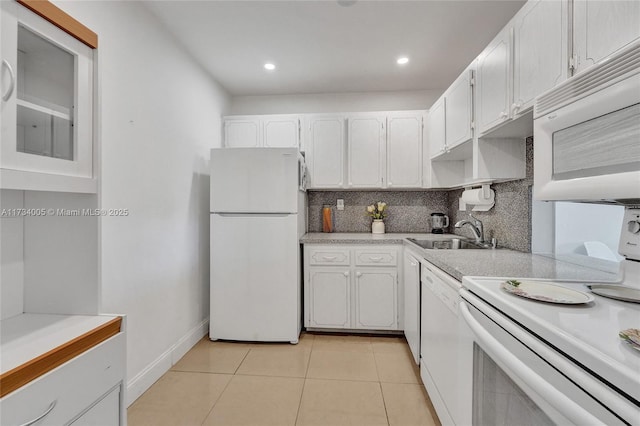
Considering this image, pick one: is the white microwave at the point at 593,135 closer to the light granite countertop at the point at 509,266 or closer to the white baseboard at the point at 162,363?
the light granite countertop at the point at 509,266

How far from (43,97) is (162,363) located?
6.42 ft

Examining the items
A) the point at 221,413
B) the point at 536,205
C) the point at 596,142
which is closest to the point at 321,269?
the point at 221,413

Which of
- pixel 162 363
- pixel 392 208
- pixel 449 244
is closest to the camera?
pixel 162 363

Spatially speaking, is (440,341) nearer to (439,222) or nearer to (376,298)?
(376,298)

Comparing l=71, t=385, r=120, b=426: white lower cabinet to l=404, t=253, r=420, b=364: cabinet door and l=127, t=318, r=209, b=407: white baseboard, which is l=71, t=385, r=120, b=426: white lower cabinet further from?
l=404, t=253, r=420, b=364: cabinet door

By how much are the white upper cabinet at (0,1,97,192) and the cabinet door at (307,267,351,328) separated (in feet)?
6.94

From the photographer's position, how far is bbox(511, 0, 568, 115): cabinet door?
1202mm

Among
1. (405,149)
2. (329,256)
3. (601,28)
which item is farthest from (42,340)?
(405,149)

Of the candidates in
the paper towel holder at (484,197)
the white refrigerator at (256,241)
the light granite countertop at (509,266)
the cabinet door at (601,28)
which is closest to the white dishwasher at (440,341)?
the light granite countertop at (509,266)

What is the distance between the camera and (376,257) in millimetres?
2830

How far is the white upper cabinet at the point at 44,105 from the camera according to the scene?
829mm

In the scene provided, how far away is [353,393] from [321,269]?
1.12 m

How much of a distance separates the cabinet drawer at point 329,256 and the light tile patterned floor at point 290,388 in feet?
2.41

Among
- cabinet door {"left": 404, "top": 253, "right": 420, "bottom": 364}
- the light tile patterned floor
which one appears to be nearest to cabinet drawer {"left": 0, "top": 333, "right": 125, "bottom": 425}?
the light tile patterned floor
